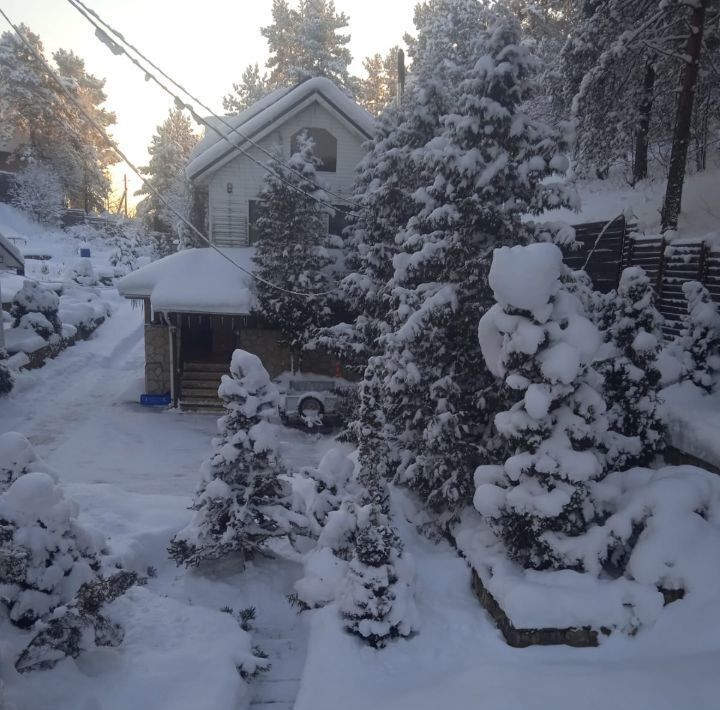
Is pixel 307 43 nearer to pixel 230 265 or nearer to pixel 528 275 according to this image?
pixel 230 265

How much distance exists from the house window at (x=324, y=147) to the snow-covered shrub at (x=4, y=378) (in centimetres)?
1121

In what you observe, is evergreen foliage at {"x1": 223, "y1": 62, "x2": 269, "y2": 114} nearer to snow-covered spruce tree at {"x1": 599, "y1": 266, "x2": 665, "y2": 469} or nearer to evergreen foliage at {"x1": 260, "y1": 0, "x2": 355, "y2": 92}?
evergreen foliage at {"x1": 260, "y1": 0, "x2": 355, "y2": 92}

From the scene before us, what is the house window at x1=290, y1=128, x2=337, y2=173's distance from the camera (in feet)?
60.9

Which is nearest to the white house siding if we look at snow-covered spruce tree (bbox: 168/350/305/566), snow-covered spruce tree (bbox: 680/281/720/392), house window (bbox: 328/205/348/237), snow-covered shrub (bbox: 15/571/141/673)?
house window (bbox: 328/205/348/237)

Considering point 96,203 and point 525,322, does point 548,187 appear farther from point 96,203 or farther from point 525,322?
point 96,203

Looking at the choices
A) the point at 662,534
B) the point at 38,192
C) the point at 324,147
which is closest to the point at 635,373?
the point at 662,534

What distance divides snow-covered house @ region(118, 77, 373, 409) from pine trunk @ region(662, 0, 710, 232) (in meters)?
8.43

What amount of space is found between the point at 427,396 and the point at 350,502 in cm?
221

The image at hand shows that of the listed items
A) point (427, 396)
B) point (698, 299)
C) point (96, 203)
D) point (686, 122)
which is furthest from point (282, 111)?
point (96, 203)

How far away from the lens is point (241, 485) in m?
7.54

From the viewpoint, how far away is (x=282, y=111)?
17.5 meters

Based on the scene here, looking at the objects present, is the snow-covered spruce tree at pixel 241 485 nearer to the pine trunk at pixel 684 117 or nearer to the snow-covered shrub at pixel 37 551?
the snow-covered shrub at pixel 37 551

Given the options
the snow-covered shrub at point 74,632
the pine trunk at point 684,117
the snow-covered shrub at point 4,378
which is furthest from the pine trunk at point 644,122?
the snow-covered shrub at point 4,378

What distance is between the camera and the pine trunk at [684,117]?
10.6m
